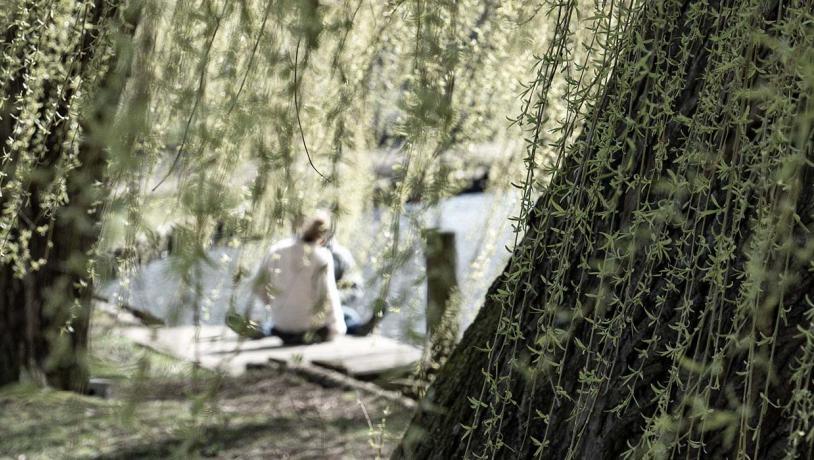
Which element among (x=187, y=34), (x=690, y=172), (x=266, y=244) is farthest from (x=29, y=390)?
(x=690, y=172)

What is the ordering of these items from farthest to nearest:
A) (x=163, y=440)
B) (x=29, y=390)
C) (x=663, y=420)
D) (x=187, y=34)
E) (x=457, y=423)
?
1. (x=163, y=440)
2. (x=457, y=423)
3. (x=187, y=34)
4. (x=29, y=390)
5. (x=663, y=420)

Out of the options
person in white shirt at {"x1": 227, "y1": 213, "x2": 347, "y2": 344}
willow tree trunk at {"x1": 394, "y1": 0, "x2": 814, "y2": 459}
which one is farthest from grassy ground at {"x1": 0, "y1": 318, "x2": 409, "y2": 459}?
willow tree trunk at {"x1": 394, "y1": 0, "x2": 814, "y2": 459}

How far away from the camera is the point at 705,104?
107cm

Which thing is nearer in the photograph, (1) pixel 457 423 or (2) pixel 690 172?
(2) pixel 690 172

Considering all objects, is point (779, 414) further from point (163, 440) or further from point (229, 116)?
point (163, 440)

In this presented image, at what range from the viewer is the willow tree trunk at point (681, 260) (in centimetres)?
99

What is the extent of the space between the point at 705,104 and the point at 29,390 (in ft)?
2.47

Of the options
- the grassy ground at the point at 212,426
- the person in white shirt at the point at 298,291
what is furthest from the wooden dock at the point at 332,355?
the grassy ground at the point at 212,426

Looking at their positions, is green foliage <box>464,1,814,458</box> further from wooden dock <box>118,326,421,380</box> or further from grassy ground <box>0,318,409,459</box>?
wooden dock <box>118,326,421,380</box>

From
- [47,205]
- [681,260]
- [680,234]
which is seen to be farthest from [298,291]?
[681,260]

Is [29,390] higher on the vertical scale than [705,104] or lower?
lower

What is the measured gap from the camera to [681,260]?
3.69 feet

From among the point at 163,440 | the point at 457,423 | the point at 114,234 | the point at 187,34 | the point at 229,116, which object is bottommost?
the point at 163,440

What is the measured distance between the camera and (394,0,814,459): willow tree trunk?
38.8 inches
